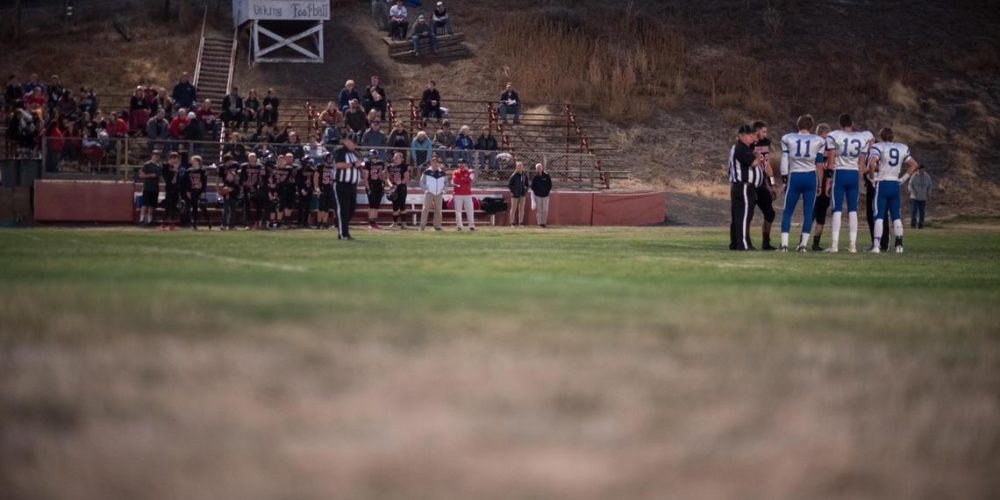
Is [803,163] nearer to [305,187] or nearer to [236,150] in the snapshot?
[305,187]

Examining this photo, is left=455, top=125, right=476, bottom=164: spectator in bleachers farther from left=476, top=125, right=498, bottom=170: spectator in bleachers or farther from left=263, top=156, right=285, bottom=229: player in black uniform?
left=263, top=156, right=285, bottom=229: player in black uniform

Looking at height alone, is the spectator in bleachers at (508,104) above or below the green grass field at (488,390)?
above

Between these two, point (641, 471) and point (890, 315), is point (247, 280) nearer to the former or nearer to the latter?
point (890, 315)

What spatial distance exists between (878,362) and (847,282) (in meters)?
6.92

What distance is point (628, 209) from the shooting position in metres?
41.0

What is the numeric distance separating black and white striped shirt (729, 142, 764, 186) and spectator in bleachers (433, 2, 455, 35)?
118ft

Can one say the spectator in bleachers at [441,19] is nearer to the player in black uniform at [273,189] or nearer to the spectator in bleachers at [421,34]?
the spectator in bleachers at [421,34]

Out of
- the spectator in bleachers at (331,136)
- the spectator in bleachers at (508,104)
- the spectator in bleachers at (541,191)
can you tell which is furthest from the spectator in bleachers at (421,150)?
the spectator in bleachers at (508,104)

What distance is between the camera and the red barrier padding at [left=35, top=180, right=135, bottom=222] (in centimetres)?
3425

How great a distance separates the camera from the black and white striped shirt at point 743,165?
71.9ft

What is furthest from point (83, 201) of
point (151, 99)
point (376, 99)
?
point (376, 99)

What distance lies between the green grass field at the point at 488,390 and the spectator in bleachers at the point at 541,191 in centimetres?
2478

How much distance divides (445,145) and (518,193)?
331 centimetres

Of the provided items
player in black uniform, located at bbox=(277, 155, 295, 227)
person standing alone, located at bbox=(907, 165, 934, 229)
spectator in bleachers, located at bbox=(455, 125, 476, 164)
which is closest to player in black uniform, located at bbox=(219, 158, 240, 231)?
player in black uniform, located at bbox=(277, 155, 295, 227)
